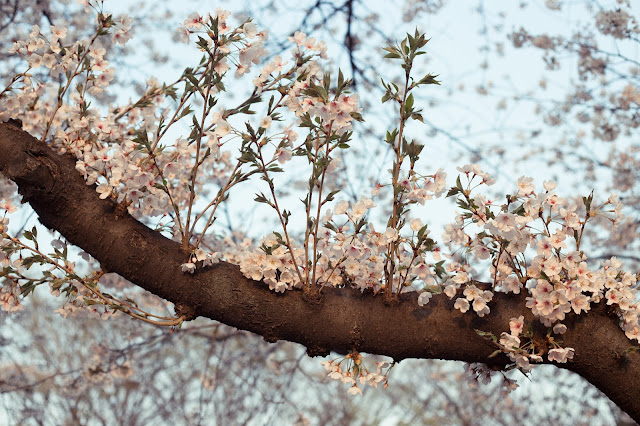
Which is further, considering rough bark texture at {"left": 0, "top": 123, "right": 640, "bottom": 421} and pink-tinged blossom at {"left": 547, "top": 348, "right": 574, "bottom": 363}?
rough bark texture at {"left": 0, "top": 123, "right": 640, "bottom": 421}

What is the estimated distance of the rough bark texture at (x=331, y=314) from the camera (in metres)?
1.86

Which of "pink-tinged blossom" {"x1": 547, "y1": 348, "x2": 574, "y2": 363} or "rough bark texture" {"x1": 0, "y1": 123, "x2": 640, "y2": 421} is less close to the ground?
"rough bark texture" {"x1": 0, "y1": 123, "x2": 640, "y2": 421}

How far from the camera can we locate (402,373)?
1104cm

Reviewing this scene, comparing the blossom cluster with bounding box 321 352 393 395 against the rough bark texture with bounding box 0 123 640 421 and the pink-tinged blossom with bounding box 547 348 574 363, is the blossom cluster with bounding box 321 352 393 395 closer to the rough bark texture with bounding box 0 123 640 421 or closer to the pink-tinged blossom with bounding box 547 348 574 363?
the rough bark texture with bounding box 0 123 640 421

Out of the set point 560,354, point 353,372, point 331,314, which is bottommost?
point 560,354

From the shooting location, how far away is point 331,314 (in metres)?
1.88

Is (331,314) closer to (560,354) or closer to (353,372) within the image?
(353,372)

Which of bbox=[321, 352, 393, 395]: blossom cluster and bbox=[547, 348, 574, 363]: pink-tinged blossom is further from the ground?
bbox=[321, 352, 393, 395]: blossom cluster

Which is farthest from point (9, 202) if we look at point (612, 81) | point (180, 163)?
point (612, 81)

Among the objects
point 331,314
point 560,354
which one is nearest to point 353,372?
point 331,314

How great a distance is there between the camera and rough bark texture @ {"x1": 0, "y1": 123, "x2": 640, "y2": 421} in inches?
73.2

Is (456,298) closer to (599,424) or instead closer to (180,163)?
(180,163)

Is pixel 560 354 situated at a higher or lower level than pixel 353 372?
lower

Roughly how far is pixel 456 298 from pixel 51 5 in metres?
3.82
